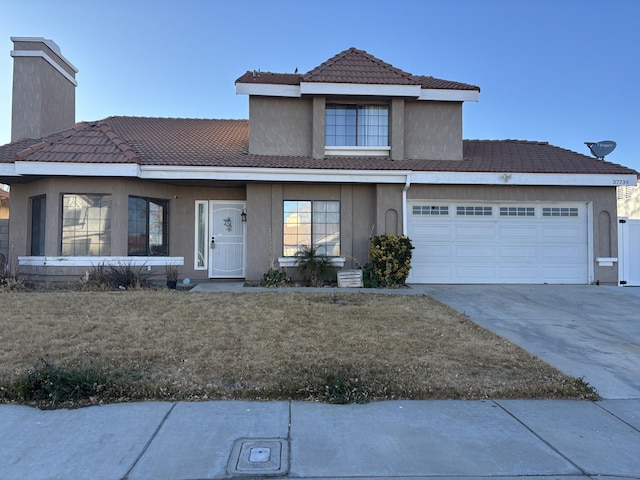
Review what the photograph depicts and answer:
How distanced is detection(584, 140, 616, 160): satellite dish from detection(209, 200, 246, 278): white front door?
36.9 ft

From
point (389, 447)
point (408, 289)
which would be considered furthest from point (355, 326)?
point (408, 289)

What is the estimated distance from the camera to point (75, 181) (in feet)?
35.9

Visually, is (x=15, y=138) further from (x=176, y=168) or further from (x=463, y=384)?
(x=463, y=384)

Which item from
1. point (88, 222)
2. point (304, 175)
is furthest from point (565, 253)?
point (88, 222)

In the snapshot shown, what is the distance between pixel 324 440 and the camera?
143 inches

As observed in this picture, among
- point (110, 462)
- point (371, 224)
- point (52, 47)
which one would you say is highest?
point (52, 47)

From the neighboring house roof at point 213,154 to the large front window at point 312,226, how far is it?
121cm

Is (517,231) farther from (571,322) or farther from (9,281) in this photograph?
(9,281)

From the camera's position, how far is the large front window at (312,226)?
12016 mm

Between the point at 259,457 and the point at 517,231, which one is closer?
the point at 259,457

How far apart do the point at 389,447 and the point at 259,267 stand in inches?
339

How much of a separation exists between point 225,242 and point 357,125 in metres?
5.20

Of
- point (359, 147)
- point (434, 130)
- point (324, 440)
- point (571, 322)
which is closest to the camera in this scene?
point (324, 440)

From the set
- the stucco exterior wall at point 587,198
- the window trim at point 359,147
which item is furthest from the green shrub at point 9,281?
the stucco exterior wall at point 587,198
